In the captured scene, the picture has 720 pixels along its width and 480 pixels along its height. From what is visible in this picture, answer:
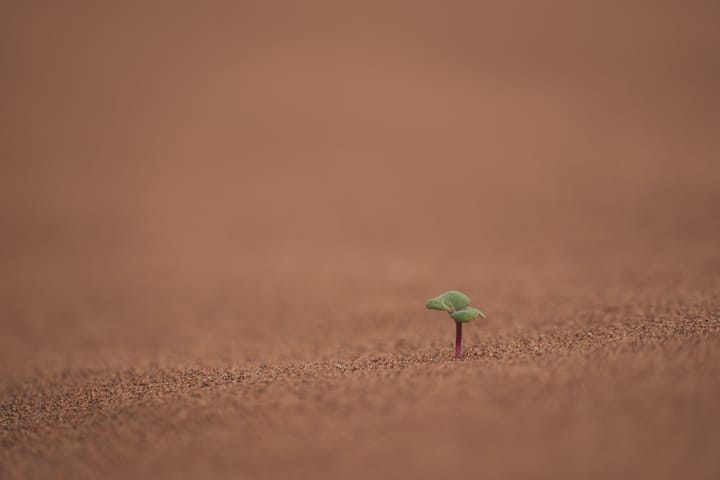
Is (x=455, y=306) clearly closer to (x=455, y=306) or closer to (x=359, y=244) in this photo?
(x=455, y=306)

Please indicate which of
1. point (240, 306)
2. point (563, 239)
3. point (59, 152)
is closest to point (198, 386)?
point (240, 306)

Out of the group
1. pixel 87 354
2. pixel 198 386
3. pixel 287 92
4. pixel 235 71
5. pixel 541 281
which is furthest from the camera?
pixel 235 71

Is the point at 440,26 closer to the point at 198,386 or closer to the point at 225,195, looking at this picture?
the point at 225,195

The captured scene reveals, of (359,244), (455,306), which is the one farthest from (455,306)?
(359,244)

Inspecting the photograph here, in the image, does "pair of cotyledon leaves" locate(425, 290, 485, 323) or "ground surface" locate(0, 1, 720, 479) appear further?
"pair of cotyledon leaves" locate(425, 290, 485, 323)

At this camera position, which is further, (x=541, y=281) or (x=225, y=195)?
(x=225, y=195)

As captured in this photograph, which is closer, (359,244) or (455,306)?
(455,306)
